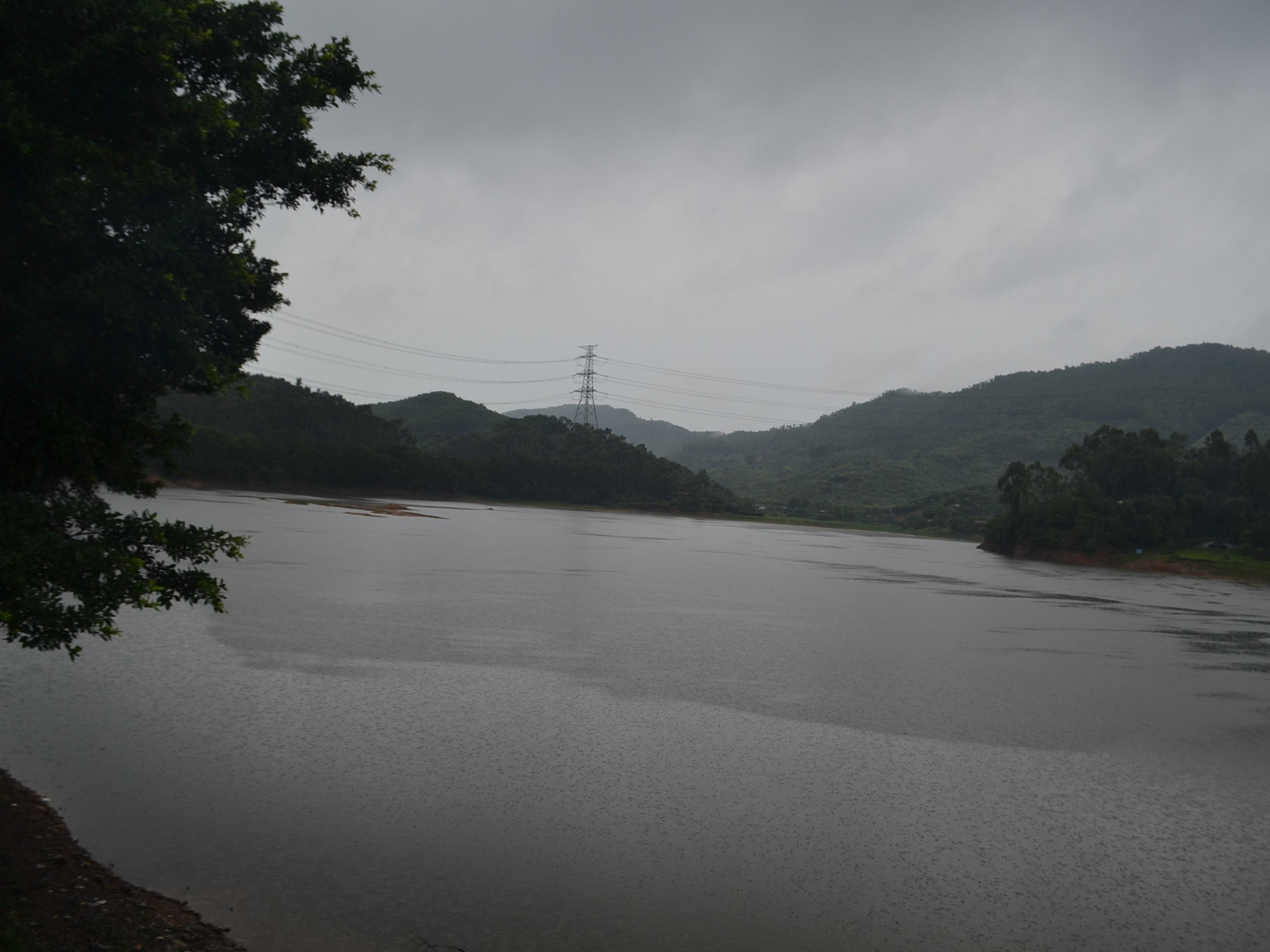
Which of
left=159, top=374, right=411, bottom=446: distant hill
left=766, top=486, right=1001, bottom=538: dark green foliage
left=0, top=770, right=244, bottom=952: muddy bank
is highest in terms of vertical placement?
left=159, top=374, right=411, bottom=446: distant hill

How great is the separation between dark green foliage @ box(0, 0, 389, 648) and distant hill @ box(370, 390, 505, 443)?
157 metres

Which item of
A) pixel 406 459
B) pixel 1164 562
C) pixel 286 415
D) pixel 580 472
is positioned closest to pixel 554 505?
pixel 580 472

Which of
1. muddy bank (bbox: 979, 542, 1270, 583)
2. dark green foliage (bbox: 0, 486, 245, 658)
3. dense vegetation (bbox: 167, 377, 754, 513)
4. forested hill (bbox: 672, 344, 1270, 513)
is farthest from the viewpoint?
forested hill (bbox: 672, 344, 1270, 513)

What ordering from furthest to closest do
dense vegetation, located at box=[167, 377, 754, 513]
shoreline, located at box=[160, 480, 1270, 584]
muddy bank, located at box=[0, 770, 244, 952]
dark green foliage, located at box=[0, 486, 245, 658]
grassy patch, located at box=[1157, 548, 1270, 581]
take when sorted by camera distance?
dense vegetation, located at box=[167, 377, 754, 513], shoreline, located at box=[160, 480, 1270, 584], grassy patch, located at box=[1157, 548, 1270, 581], dark green foliage, located at box=[0, 486, 245, 658], muddy bank, located at box=[0, 770, 244, 952]

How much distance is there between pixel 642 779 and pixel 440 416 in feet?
567

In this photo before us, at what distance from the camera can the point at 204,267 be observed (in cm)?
650

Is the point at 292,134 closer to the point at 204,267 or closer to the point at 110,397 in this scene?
the point at 204,267

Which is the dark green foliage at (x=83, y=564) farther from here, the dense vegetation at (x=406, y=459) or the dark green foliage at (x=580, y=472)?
the dark green foliage at (x=580, y=472)

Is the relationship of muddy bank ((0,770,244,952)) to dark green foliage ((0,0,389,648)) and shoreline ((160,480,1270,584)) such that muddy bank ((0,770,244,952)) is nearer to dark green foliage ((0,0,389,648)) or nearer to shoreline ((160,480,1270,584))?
dark green foliage ((0,0,389,648))

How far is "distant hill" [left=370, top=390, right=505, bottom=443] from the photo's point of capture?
17200 centimetres

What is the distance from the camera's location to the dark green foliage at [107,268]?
553 cm

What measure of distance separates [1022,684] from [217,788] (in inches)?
537

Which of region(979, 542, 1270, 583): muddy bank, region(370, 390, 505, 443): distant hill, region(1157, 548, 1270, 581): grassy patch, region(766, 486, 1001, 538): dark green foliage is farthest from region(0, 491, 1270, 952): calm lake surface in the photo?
region(370, 390, 505, 443): distant hill

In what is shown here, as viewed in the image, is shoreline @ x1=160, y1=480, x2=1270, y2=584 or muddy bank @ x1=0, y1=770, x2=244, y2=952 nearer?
muddy bank @ x1=0, y1=770, x2=244, y2=952
